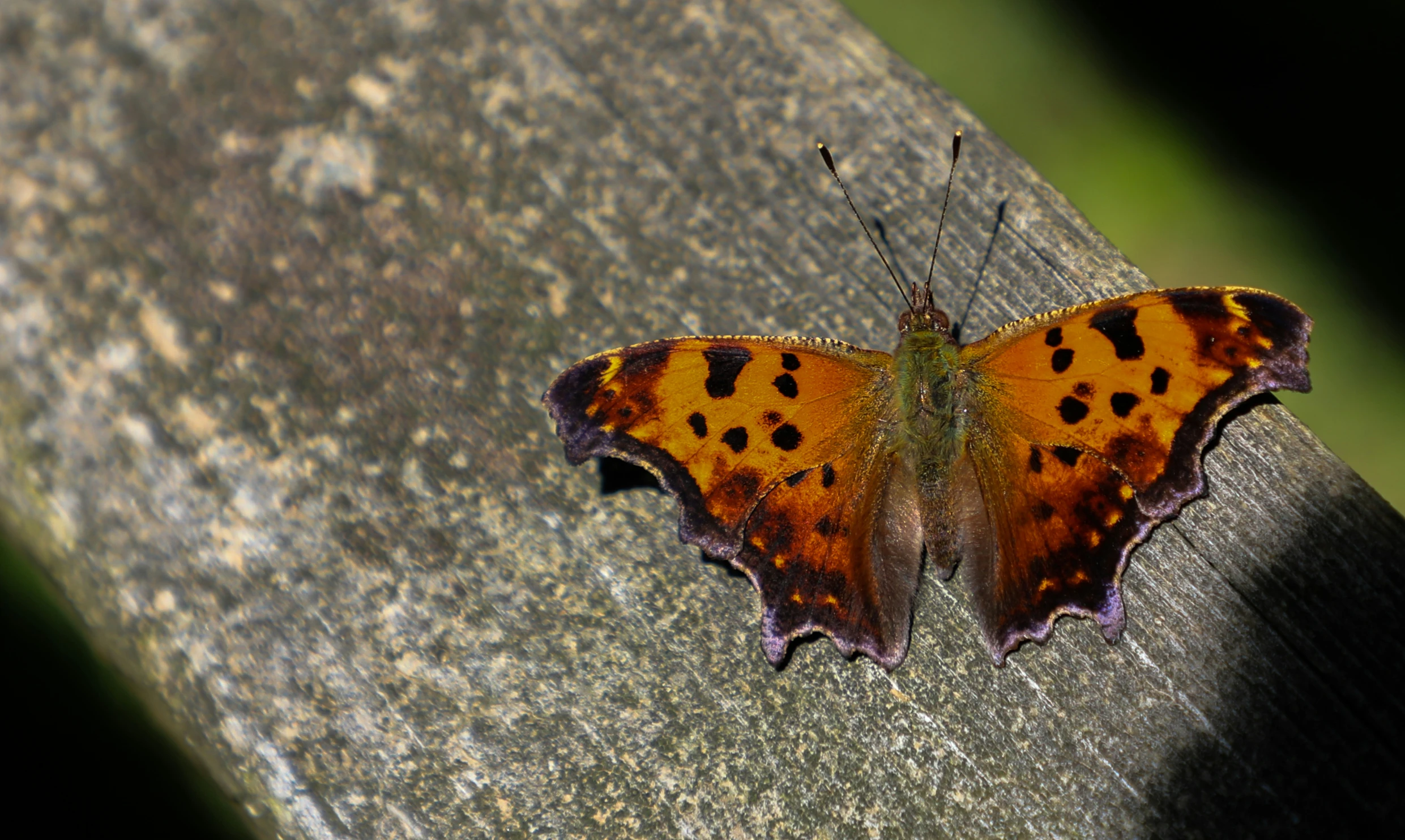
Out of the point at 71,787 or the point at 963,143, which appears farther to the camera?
the point at 71,787

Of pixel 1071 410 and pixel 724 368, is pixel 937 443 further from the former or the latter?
pixel 724 368

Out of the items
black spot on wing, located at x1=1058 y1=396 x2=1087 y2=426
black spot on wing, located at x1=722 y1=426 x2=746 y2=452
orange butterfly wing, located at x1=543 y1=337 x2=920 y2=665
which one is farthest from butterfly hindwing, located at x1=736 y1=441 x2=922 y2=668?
black spot on wing, located at x1=1058 y1=396 x2=1087 y2=426

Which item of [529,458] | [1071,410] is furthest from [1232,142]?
[529,458]

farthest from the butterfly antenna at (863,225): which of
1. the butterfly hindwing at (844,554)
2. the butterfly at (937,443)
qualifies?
the butterfly hindwing at (844,554)

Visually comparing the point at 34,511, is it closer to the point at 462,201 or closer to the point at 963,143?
the point at 462,201

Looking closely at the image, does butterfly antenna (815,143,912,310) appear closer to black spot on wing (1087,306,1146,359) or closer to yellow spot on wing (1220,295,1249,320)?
black spot on wing (1087,306,1146,359)

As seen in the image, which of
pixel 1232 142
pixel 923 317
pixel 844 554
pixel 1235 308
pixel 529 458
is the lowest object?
pixel 529 458

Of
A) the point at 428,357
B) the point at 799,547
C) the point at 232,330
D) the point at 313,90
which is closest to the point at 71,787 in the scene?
the point at 232,330
